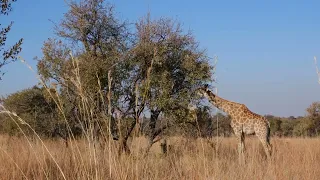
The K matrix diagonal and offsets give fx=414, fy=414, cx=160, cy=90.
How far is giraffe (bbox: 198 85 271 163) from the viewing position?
1183cm

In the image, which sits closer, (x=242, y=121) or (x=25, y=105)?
(x=242, y=121)

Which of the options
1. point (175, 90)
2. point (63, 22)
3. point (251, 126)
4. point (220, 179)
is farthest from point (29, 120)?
point (220, 179)

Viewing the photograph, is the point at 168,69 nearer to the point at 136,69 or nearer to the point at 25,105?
the point at 136,69

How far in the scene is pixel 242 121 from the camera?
490 inches

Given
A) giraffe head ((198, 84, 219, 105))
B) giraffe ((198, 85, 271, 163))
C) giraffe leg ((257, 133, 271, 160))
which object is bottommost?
giraffe leg ((257, 133, 271, 160))

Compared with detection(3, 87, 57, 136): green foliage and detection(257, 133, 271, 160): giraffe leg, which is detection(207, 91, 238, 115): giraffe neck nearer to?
detection(257, 133, 271, 160): giraffe leg

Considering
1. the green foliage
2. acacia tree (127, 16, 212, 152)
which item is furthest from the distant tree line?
the green foliage

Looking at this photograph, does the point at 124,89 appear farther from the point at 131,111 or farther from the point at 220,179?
the point at 220,179

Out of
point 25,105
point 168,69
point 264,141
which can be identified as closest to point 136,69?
point 168,69

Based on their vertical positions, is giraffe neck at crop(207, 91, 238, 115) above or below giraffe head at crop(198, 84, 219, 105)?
below

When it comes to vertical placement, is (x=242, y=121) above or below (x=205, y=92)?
below

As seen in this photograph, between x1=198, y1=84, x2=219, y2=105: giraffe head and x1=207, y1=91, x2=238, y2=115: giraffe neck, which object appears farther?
x1=207, y1=91, x2=238, y2=115: giraffe neck

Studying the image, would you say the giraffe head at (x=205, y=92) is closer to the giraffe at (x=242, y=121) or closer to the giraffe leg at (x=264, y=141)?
the giraffe at (x=242, y=121)

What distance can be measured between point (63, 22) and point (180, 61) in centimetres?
338
